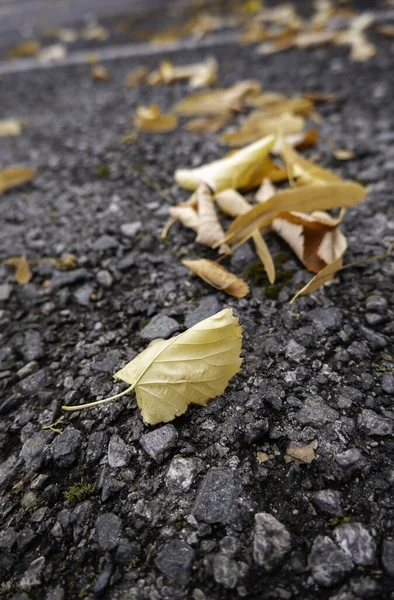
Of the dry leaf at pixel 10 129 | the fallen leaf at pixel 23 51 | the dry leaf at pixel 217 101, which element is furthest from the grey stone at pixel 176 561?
the fallen leaf at pixel 23 51

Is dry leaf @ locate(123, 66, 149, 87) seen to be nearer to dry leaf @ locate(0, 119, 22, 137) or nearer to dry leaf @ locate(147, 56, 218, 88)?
dry leaf @ locate(147, 56, 218, 88)

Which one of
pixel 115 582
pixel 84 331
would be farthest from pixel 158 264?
pixel 115 582

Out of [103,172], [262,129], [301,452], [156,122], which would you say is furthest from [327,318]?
[156,122]

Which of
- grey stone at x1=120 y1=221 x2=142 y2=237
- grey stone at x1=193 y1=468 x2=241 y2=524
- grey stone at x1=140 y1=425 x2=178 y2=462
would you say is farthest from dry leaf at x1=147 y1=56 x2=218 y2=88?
grey stone at x1=193 y1=468 x2=241 y2=524

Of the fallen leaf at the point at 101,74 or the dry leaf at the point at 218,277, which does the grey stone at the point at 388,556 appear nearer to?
the dry leaf at the point at 218,277

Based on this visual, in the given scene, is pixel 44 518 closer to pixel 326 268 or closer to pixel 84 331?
pixel 84 331

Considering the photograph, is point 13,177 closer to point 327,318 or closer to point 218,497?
point 327,318
